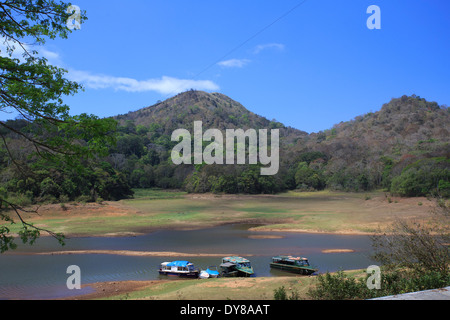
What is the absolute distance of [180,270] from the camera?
66.0ft

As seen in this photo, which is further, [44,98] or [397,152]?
[397,152]

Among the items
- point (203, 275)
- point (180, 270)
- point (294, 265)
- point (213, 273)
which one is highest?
point (294, 265)

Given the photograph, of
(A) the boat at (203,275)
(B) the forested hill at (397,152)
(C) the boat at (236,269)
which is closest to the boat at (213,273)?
(A) the boat at (203,275)

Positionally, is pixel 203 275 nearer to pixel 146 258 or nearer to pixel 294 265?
pixel 294 265

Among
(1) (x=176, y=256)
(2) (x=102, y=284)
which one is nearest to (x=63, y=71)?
(2) (x=102, y=284)

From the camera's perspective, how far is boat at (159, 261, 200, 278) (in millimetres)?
20000

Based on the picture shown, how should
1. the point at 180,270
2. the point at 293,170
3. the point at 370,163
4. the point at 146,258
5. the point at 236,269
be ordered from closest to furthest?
the point at 236,269, the point at 180,270, the point at 146,258, the point at 370,163, the point at 293,170

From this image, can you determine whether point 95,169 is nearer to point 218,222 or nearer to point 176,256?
point 218,222

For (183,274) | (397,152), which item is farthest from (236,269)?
(397,152)

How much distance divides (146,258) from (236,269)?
824 cm

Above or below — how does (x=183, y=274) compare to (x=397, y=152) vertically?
below

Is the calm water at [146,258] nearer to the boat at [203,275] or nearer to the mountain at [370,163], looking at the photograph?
the boat at [203,275]

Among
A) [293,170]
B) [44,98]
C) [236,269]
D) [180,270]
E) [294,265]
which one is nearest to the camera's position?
[44,98]

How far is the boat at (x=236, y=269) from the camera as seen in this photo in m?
19.8
